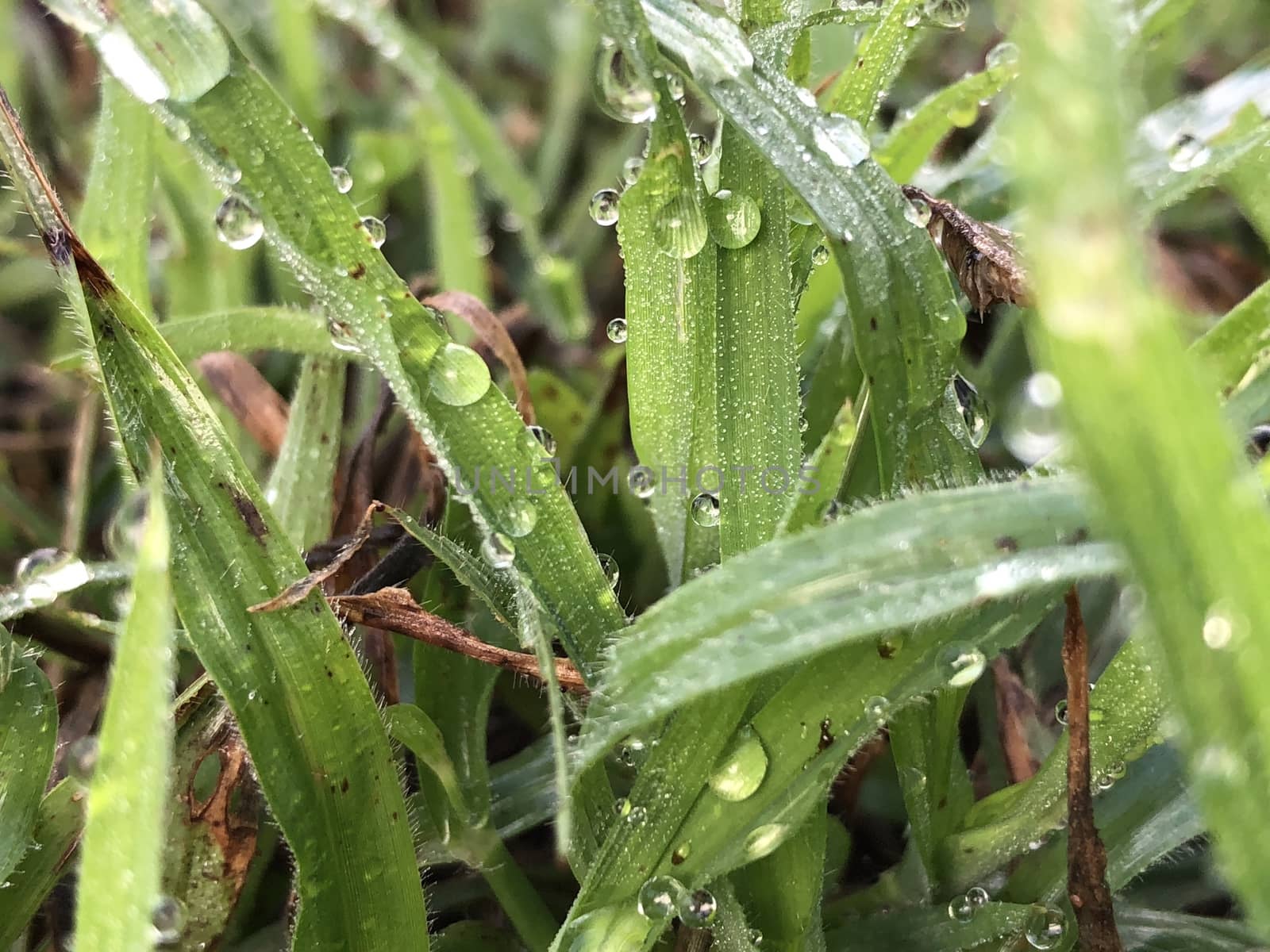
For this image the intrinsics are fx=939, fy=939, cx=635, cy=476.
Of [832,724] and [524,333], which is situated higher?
[524,333]

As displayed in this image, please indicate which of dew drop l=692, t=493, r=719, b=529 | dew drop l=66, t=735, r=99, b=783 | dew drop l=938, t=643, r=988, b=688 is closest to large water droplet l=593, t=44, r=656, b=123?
dew drop l=692, t=493, r=719, b=529

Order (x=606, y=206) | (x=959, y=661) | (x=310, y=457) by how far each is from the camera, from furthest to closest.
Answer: (x=310, y=457)
(x=606, y=206)
(x=959, y=661)

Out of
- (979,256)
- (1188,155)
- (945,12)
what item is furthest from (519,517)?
(1188,155)

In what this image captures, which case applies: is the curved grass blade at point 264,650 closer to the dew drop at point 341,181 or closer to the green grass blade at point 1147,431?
the dew drop at point 341,181

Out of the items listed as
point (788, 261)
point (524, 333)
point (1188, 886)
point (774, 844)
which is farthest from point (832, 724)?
point (524, 333)

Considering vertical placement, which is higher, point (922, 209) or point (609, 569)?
point (922, 209)

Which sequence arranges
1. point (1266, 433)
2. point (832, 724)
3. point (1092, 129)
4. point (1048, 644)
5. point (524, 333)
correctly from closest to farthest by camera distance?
point (1092, 129) < point (832, 724) < point (1266, 433) < point (1048, 644) < point (524, 333)

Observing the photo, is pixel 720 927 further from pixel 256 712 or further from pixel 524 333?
pixel 524 333

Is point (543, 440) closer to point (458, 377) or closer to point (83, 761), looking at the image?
point (458, 377)
